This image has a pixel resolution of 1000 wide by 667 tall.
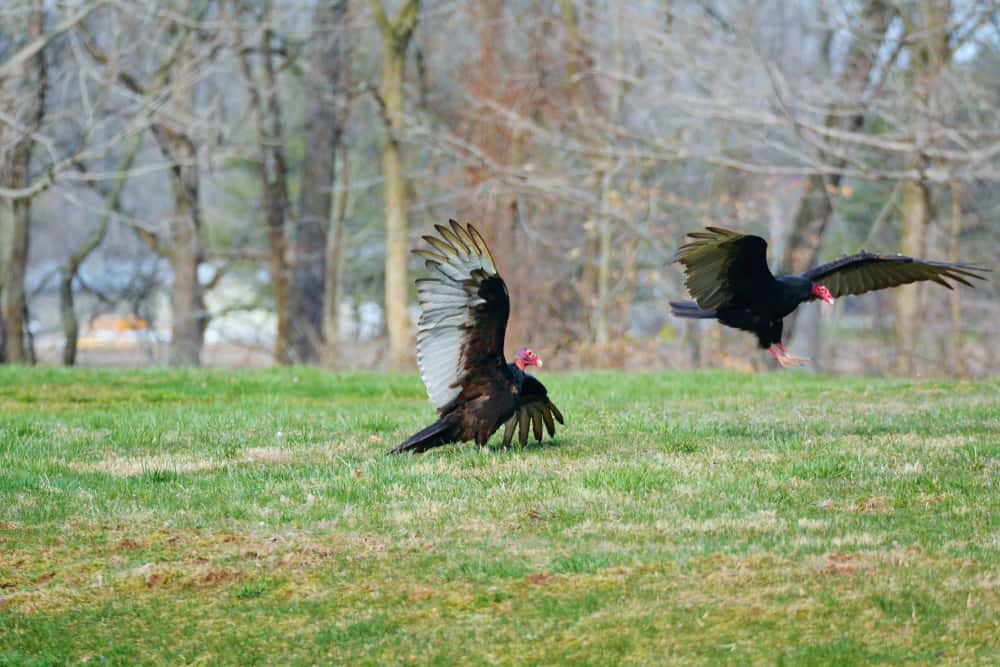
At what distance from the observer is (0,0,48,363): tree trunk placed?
23.3 meters

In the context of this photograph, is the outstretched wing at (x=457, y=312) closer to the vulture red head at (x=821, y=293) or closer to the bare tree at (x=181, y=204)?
the vulture red head at (x=821, y=293)

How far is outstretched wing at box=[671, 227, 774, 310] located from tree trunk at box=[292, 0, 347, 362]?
19.5 meters

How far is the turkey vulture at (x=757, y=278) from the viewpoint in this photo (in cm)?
941

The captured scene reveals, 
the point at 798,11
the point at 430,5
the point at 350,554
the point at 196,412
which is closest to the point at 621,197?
the point at 798,11

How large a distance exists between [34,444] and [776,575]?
621 centimetres

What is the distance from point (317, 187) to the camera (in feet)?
101

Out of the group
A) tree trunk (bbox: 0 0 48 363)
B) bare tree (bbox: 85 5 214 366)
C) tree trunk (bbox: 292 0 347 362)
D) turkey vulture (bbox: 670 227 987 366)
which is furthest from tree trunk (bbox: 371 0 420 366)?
turkey vulture (bbox: 670 227 987 366)

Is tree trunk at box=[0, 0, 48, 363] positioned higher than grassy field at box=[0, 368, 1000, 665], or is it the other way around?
tree trunk at box=[0, 0, 48, 363]

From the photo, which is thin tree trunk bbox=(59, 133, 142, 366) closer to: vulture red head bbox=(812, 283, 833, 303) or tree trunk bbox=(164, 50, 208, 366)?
tree trunk bbox=(164, 50, 208, 366)

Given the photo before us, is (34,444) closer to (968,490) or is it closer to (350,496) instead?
(350,496)

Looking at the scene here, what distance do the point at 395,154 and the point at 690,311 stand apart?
1564 centimetres

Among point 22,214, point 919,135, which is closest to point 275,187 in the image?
point 22,214

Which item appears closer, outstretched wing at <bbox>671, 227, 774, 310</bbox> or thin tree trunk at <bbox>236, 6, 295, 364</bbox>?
outstretched wing at <bbox>671, 227, 774, 310</bbox>

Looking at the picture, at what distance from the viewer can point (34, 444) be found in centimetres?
1010
